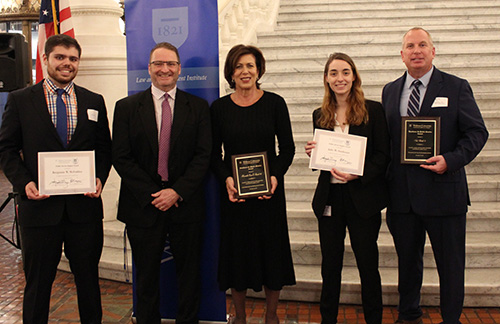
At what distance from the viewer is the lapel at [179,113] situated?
3111mm

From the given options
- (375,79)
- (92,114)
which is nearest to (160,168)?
(92,114)

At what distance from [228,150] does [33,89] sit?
4.11 ft

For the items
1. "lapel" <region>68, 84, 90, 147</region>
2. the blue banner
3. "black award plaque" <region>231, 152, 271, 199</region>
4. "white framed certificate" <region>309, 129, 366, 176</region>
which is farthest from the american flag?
"white framed certificate" <region>309, 129, 366, 176</region>

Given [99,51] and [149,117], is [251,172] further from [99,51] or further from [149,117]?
[99,51]

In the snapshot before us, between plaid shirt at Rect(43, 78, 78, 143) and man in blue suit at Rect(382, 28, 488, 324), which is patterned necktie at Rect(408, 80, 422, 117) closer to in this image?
man in blue suit at Rect(382, 28, 488, 324)

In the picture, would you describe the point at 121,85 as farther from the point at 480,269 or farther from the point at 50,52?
the point at 480,269

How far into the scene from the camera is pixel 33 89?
3.00 meters

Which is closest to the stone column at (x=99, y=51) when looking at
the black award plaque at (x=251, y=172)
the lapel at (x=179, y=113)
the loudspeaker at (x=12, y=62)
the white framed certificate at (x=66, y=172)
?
the loudspeaker at (x=12, y=62)

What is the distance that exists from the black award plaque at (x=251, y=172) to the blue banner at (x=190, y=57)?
1.46 ft

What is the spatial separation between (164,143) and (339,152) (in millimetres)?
1100

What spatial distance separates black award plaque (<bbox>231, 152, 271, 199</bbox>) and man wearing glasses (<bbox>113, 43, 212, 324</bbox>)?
0.72 ft

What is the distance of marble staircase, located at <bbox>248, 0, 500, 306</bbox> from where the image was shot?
4066mm

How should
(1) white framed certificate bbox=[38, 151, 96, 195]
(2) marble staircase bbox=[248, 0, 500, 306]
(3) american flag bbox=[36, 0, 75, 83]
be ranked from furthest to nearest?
(3) american flag bbox=[36, 0, 75, 83]
(2) marble staircase bbox=[248, 0, 500, 306]
(1) white framed certificate bbox=[38, 151, 96, 195]

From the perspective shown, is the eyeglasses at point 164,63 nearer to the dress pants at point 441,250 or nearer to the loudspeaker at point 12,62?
the dress pants at point 441,250
